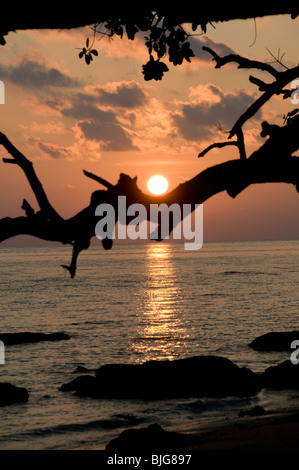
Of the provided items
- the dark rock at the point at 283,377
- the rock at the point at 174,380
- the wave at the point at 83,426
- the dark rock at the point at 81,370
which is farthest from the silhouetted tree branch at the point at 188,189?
the dark rock at the point at 81,370

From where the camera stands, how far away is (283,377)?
21.9 metres

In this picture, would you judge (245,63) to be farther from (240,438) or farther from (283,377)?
(283,377)

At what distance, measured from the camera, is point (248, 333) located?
3719 cm

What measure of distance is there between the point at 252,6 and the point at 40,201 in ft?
6.65

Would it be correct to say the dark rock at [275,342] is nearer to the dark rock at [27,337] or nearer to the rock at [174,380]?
the rock at [174,380]

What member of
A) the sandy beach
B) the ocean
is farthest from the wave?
the sandy beach

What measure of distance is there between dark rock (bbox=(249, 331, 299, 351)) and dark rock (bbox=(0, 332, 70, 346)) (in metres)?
11.6

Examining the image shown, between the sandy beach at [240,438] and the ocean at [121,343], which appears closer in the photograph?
the sandy beach at [240,438]

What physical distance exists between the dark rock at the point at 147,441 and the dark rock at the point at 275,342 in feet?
54.1

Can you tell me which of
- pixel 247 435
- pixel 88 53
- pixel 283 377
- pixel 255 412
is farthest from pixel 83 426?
pixel 88 53

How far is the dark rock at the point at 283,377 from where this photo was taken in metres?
21.6

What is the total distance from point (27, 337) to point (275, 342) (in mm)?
14149

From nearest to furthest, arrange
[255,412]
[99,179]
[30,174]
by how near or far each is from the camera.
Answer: [30,174]
[99,179]
[255,412]
